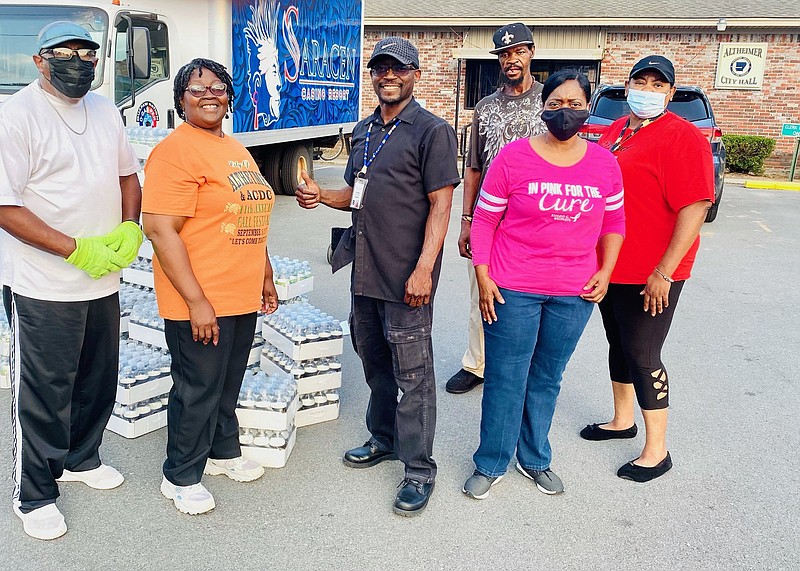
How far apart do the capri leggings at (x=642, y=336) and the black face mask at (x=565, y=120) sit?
868mm

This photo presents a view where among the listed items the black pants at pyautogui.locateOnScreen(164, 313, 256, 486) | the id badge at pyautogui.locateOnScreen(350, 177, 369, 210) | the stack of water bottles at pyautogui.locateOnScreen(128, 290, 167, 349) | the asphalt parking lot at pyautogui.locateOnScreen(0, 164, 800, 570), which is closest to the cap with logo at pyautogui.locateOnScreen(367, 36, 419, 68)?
the id badge at pyautogui.locateOnScreen(350, 177, 369, 210)

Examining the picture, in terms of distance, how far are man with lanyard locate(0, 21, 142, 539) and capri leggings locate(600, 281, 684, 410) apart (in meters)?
2.26

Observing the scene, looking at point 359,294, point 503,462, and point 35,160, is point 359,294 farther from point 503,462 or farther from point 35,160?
point 35,160

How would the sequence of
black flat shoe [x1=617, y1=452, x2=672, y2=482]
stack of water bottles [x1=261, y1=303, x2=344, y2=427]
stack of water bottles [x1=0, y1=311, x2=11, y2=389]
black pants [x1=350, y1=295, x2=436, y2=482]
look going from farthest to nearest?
stack of water bottles [x1=0, y1=311, x2=11, y2=389], stack of water bottles [x1=261, y1=303, x2=344, y2=427], black flat shoe [x1=617, y1=452, x2=672, y2=482], black pants [x1=350, y1=295, x2=436, y2=482]

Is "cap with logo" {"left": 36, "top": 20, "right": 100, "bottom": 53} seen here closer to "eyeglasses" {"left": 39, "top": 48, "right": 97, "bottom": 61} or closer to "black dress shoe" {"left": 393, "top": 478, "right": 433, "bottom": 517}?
"eyeglasses" {"left": 39, "top": 48, "right": 97, "bottom": 61}

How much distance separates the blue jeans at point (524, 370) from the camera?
308cm

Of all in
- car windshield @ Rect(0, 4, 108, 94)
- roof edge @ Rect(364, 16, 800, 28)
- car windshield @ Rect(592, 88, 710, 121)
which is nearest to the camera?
car windshield @ Rect(0, 4, 108, 94)

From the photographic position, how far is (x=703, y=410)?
14.4 ft

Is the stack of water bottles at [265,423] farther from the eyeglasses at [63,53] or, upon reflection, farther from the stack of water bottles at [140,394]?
the eyeglasses at [63,53]

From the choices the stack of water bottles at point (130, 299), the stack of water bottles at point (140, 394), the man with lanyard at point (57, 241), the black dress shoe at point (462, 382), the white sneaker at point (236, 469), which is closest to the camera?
the man with lanyard at point (57, 241)

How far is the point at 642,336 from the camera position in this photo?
11.1ft

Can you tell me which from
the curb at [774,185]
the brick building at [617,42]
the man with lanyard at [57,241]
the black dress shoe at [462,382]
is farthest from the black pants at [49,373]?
the brick building at [617,42]

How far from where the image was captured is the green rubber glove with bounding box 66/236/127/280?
2732mm

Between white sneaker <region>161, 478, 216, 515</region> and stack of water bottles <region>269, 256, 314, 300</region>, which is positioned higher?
stack of water bottles <region>269, 256, 314, 300</region>
